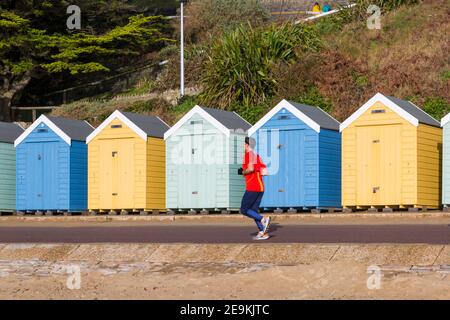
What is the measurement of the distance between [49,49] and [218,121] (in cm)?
1814

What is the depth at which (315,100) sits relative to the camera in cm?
3497

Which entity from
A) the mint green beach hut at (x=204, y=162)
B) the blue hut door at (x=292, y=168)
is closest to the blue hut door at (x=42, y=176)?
the mint green beach hut at (x=204, y=162)

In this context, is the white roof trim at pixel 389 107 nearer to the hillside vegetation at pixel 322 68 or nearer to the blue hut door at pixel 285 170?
the blue hut door at pixel 285 170

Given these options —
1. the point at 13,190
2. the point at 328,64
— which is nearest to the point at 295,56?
the point at 328,64

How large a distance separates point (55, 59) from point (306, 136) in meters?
20.1

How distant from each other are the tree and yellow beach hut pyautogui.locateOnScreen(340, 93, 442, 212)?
18.9m

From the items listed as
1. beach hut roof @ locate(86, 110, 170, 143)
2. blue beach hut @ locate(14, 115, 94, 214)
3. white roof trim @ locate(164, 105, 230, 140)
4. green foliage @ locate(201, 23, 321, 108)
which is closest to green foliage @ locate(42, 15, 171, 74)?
green foliage @ locate(201, 23, 321, 108)

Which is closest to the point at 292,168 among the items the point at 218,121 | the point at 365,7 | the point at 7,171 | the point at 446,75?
the point at 218,121

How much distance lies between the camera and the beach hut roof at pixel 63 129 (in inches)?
1152

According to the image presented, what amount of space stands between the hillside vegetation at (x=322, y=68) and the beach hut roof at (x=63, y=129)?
19.0ft

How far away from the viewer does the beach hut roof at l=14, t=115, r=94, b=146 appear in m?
29.2

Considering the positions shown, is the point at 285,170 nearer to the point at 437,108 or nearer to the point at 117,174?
the point at 117,174

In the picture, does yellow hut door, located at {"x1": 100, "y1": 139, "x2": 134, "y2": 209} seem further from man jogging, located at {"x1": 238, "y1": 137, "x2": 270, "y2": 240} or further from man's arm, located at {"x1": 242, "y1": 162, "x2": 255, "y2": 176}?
man's arm, located at {"x1": 242, "y1": 162, "x2": 255, "y2": 176}

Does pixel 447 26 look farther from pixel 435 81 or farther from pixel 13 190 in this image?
pixel 13 190
